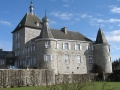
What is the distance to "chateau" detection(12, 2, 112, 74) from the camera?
37781 mm

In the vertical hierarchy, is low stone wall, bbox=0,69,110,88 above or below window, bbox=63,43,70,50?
below

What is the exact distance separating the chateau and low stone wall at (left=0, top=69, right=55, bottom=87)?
10.7m

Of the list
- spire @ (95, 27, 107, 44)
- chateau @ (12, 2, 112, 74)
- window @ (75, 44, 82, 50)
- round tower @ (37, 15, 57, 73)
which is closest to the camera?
round tower @ (37, 15, 57, 73)

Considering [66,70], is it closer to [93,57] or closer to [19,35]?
[93,57]

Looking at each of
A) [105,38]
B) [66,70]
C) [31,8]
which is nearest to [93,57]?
[105,38]

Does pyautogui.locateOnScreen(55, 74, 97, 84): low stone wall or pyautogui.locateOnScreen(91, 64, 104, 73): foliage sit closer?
pyautogui.locateOnScreen(55, 74, 97, 84): low stone wall

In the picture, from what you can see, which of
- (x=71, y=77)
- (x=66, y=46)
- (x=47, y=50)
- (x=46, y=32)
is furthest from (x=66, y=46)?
(x=71, y=77)

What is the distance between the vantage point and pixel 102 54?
140ft

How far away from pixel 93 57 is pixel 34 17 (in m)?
17.9

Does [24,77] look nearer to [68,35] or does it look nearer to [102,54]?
[68,35]

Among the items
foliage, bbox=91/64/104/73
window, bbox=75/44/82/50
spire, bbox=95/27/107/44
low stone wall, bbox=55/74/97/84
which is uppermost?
spire, bbox=95/27/107/44

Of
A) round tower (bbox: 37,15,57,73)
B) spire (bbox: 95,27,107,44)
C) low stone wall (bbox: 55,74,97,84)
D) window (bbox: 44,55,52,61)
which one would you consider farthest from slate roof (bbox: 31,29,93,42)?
low stone wall (bbox: 55,74,97,84)

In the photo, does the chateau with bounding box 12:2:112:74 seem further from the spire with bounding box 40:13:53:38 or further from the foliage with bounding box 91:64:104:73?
the foliage with bounding box 91:64:104:73

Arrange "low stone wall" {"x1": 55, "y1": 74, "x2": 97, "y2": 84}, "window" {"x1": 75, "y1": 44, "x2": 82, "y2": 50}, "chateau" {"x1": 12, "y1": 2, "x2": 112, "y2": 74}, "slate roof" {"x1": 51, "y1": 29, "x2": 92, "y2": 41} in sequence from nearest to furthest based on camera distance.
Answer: "low stone wall" {"x1": 55, "y1": 74, "x2": 97, "y2": 84} < "chateau" {"x1": 12, "y1": 2, "x2": 112, "y2": 74} < "slate roof" {"x1": 51, "y1": 29, "x2": 92, "y2": 41} < "window" {"x1": 75, "y1": 44, "x2": 82, "y2": 50}
